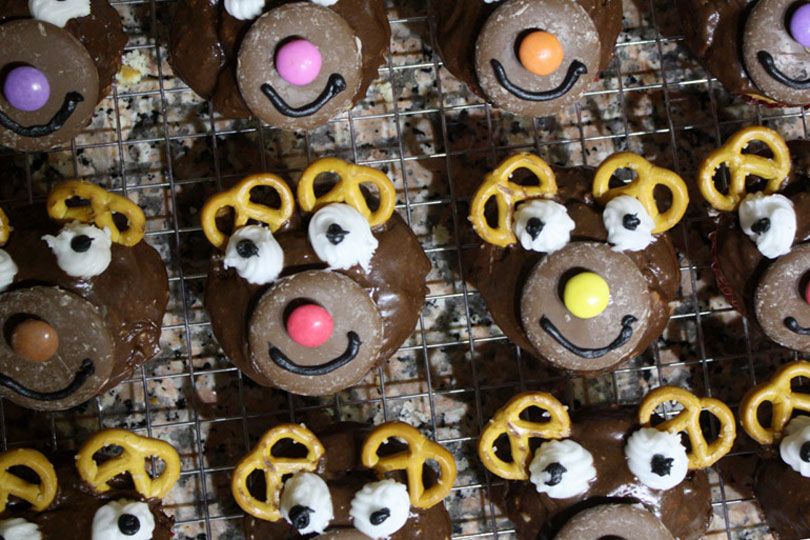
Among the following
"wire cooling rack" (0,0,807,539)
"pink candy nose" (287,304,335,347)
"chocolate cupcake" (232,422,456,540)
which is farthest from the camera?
"wire cooling rack" (0,0,807,539)

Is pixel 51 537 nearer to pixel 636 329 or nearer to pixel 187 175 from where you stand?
pixel 187 175

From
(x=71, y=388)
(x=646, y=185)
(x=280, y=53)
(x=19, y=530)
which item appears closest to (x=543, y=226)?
(x=646, y=185)

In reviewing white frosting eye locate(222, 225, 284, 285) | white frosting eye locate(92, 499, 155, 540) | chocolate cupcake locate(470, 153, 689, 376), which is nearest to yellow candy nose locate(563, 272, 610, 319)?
chocolate cupcake locate(470, 153, 689, 376)

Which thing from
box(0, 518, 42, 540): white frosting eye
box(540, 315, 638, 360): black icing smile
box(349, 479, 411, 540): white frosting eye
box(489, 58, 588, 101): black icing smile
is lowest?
box(349, 479, 411, 540): white frosting eye

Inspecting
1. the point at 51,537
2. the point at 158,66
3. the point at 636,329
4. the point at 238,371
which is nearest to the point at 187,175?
the point at 158,66

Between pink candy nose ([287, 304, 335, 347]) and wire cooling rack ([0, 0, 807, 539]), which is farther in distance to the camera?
wire cooling rack ([0, 0, 807, 539])

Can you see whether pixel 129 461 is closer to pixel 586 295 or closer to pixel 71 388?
pixel 71 388

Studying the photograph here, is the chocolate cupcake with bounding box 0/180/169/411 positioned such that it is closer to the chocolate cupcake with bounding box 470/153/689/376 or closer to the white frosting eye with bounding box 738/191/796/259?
the chocolate cupcake with bounding box 470/153/689/376
